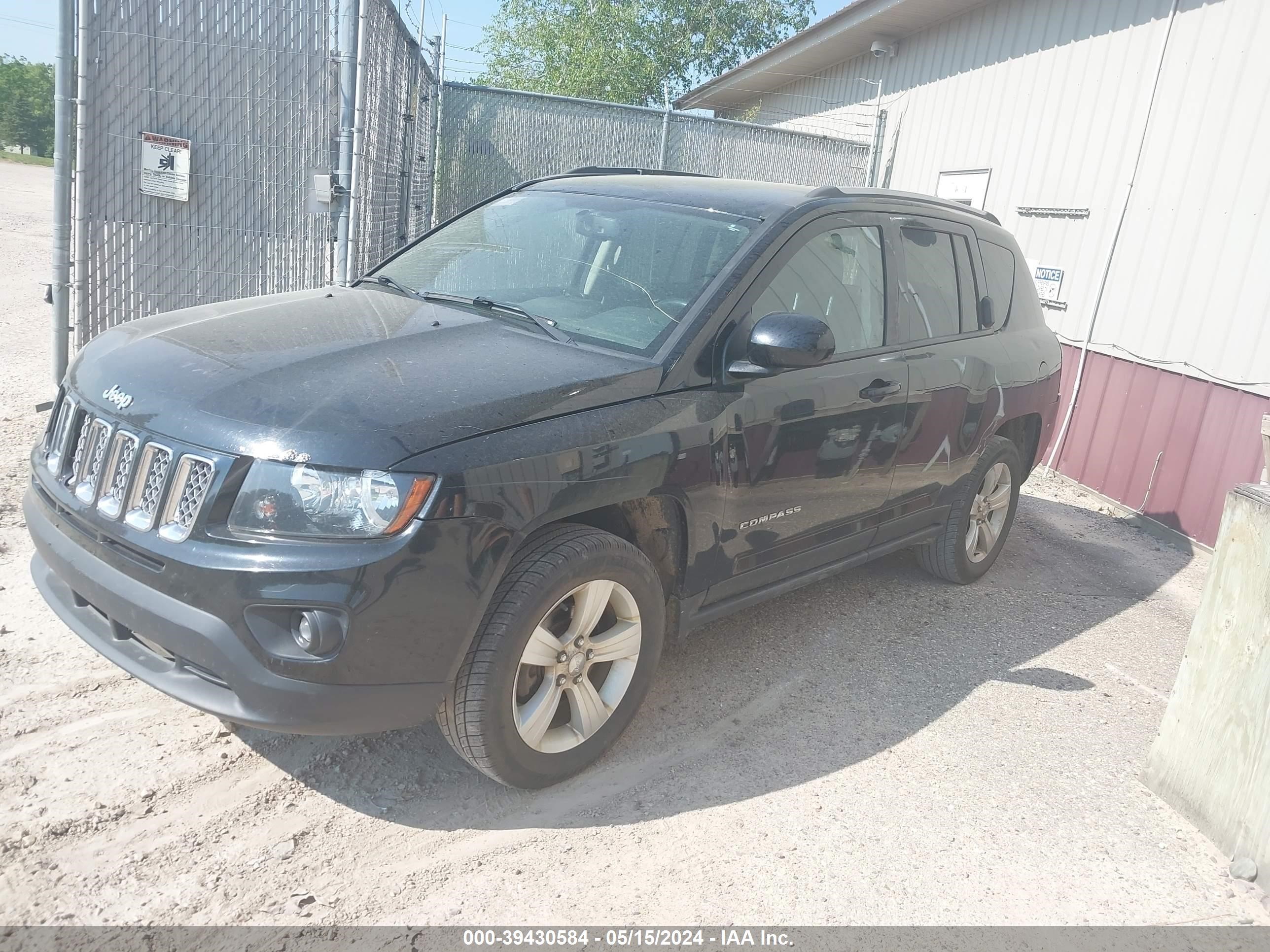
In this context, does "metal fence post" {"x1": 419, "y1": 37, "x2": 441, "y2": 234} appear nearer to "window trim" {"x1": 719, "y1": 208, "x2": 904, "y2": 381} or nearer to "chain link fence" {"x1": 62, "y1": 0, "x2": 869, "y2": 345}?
"chain link fence" {"x1": 62, "y1": 0, "x2": 869, "y2": 345}

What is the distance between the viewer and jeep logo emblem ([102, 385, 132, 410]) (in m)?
2.87

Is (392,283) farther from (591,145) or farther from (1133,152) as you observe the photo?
(591,145)

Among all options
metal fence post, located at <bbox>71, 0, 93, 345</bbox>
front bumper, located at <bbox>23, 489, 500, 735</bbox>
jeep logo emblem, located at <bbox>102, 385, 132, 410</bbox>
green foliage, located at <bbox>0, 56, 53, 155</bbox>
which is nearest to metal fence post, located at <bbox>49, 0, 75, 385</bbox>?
metal fence post, located at <bbox>71, 0, 93, 345</bbox>

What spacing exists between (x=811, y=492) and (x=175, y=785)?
240 centimetres

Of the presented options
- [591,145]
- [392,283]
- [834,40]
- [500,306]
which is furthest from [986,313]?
[834,40]

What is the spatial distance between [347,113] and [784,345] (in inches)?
180

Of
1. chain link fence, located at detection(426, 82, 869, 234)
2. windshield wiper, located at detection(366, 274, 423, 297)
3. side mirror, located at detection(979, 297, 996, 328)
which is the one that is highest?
chain link fence, located at detection(426, 82, 869, 234)

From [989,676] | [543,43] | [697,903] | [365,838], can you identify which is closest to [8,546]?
[365,838]

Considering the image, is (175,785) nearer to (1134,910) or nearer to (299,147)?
(1134,910)

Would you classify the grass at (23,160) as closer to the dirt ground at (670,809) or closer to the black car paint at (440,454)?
the black car paint at (440,454)

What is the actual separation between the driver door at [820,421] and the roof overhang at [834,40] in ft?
23.3

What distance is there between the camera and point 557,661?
9.96ft

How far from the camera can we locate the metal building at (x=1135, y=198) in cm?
669

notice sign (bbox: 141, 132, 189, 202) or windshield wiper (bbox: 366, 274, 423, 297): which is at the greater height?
notice sign (bbox: 141, 132, 189, 202)
